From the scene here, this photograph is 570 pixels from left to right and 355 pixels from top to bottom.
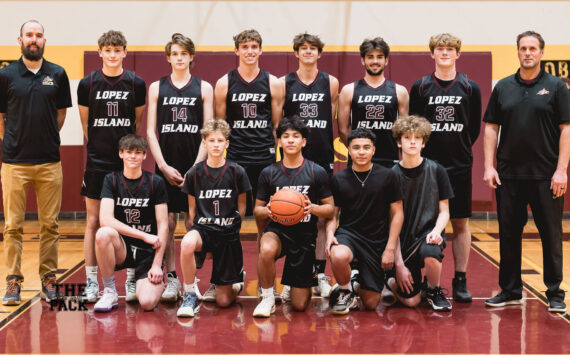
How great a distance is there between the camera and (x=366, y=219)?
15.5ft

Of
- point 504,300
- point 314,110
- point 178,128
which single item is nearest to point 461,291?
point 504,300

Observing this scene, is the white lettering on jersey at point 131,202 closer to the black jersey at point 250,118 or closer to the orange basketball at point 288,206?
the black jersey at point 250,118

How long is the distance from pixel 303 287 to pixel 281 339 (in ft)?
2.39

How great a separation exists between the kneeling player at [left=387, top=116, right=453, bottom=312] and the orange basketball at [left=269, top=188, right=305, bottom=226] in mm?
817

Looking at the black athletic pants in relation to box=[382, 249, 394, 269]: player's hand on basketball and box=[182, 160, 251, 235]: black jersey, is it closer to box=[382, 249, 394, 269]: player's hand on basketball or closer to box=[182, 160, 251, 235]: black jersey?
box=[382, 249, 394, 269]: player's hand on basketball

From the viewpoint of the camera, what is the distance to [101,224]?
4734mm

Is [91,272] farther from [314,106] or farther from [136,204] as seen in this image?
[314,106]

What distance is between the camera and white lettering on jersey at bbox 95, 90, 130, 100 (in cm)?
496

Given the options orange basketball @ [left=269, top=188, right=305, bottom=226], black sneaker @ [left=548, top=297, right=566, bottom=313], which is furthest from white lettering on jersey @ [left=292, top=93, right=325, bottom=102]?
black sneaker @ [left=548, top=297, right=566, bottom=313]

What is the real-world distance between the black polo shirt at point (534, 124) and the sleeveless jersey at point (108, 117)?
2.89 m

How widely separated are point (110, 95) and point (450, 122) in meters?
2.69

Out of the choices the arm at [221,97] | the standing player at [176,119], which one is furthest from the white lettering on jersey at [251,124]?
the standing player at [176,119]

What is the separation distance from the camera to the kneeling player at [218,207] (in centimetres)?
471

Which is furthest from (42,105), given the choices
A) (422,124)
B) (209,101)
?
(422,124)
